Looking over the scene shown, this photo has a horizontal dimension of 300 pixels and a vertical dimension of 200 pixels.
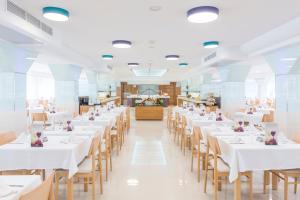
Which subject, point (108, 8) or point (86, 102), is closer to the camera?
point (108, 8)

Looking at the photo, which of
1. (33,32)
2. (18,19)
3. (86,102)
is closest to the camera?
(18,19)

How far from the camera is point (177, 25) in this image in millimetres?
5078

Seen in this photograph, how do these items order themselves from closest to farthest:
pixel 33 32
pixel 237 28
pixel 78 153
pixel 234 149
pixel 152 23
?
pixel 234 149, pixel 78 153, pixel 33 32, pixel 152 23, pixel 237 28

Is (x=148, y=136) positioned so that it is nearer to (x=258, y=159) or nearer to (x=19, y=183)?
(x=258, y=159)

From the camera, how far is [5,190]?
2.00 m

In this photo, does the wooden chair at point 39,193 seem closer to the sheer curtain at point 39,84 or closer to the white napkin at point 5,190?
the white napkin at point 5,190

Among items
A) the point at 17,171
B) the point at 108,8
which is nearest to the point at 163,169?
the point at 17,171

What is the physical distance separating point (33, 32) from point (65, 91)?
616 centimetres

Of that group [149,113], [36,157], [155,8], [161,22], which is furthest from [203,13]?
[149,113]

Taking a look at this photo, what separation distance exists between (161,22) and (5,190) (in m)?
3.77

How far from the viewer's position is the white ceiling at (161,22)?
3.88 metres

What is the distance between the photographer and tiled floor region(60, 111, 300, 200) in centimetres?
380

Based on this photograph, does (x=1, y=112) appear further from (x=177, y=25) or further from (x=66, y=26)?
(x=177, y=25)

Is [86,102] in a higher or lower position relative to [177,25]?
lower
